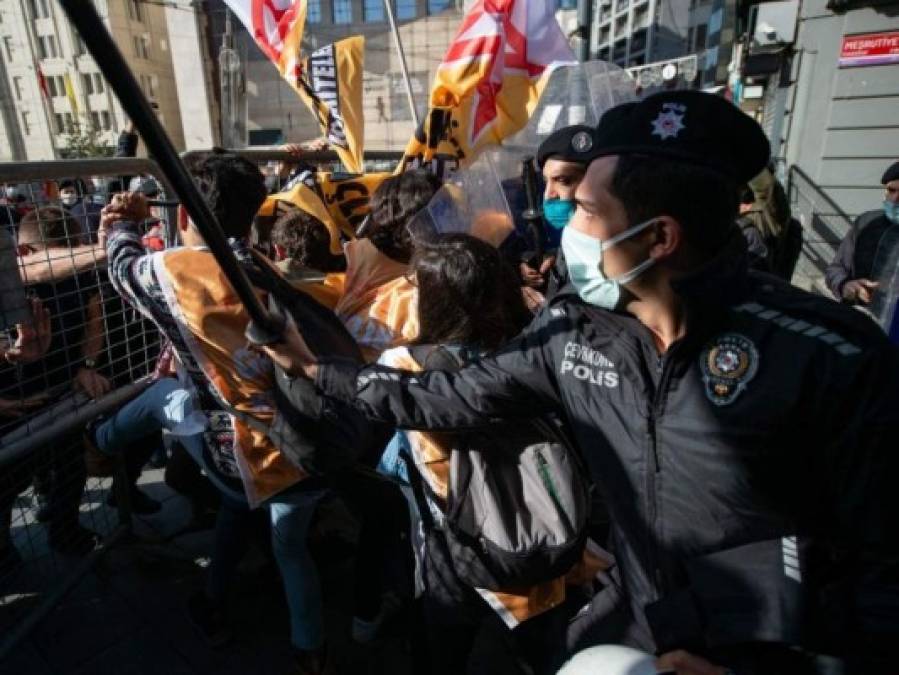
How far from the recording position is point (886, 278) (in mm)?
3779

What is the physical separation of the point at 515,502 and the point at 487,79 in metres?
2.70

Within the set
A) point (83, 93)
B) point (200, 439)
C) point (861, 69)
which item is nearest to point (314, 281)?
point (200, 439)

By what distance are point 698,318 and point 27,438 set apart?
2.32m

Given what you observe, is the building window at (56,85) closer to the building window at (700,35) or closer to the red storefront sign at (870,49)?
the building window at (700,35)

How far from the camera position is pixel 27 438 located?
2.14m

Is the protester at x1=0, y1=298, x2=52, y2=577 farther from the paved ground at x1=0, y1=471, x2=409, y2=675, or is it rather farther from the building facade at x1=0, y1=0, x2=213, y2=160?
the building facade at x1=0, y1=0, x2=213, y2=160

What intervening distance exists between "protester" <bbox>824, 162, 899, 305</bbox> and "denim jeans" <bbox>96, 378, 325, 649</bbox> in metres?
3.89

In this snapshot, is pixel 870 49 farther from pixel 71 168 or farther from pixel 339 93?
pixel 71 168

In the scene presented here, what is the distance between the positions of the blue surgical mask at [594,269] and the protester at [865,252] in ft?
11.6

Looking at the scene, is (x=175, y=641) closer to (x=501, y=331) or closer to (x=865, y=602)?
(x=501, y=331)

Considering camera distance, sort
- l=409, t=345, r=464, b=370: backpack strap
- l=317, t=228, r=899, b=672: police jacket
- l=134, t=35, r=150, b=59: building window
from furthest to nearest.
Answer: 1. l=134, t=35, r=150, b=59: building window
2. l=409, t=345, r=464, b=370: backpack strap
3. l=317, t=228, r=899, b=672: police jacket

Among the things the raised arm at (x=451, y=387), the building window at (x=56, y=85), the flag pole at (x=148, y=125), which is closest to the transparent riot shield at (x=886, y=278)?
the raised arm at (x=451, y=387)

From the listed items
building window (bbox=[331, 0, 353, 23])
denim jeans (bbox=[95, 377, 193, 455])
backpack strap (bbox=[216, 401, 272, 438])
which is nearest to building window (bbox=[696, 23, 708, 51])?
building window (bbox=[331, 0, 353, 23])

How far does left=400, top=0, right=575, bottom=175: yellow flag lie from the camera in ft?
11.2
